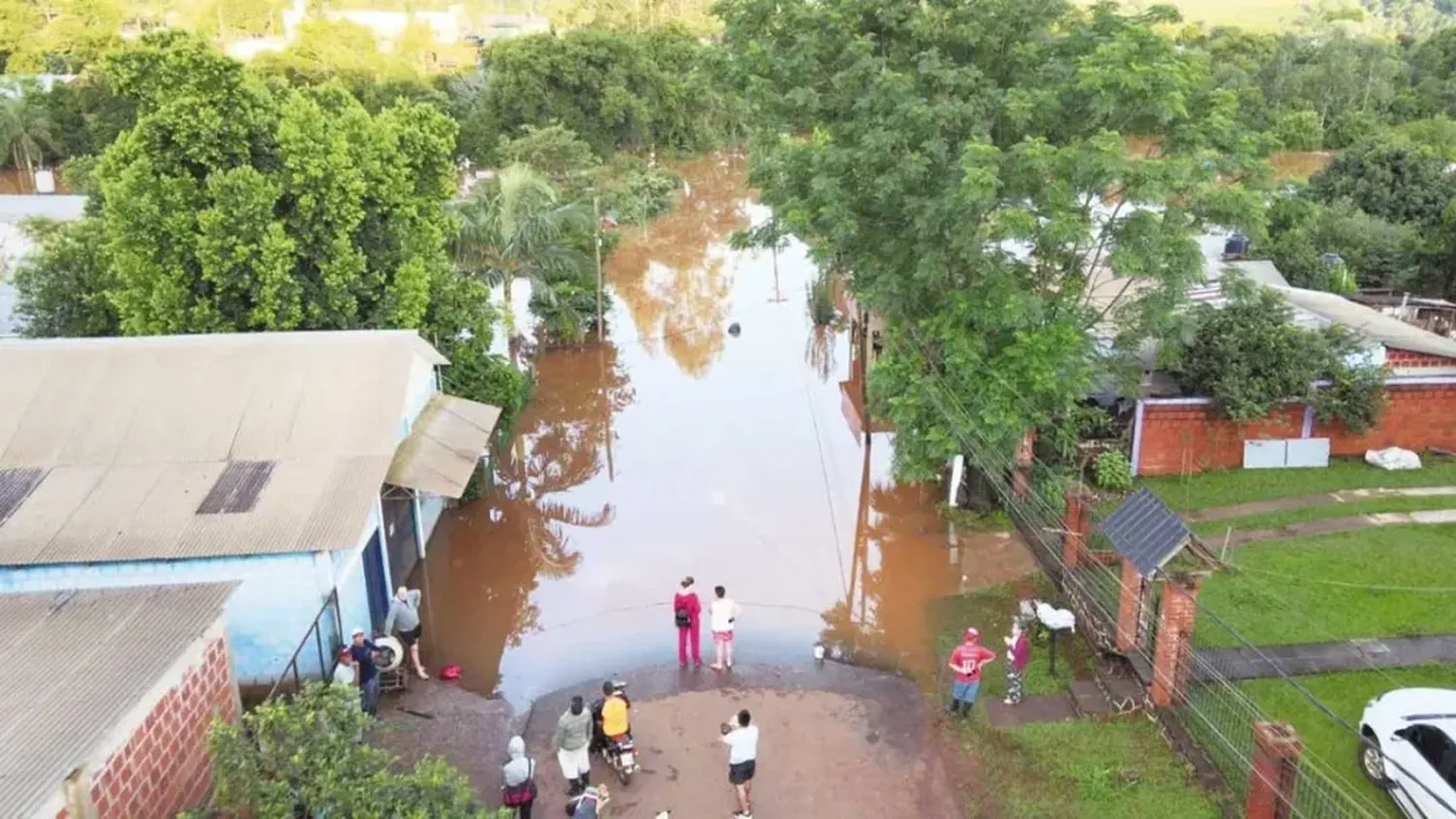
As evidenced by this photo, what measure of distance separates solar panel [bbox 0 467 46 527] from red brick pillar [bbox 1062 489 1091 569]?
13002 mm

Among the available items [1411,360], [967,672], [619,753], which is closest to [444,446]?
[619,753]

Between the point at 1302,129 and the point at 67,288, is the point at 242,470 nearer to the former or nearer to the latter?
the point at 67,288

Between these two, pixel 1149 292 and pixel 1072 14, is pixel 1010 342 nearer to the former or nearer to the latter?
pixel 1149 292

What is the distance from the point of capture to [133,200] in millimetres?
15133

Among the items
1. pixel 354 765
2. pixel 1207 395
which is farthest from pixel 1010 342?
pixel 354 765

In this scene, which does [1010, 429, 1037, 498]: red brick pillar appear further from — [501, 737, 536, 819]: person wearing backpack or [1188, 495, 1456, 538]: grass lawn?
[501, 737, 536, 819]: person wearing backpack

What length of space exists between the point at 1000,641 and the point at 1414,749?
4.93 meters

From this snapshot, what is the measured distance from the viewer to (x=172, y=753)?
9070 millimetres

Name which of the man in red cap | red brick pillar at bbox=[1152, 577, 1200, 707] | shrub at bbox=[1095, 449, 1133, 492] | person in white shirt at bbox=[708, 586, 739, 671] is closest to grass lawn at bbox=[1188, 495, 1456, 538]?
shrub at bbox=[1095, 449, 1133, 492]

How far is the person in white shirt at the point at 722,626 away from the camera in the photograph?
13.0 metres

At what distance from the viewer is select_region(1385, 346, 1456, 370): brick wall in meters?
19.3

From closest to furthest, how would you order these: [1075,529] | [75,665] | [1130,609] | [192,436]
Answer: [75,665] → [1130,609] → [192,436] → [1075,529]

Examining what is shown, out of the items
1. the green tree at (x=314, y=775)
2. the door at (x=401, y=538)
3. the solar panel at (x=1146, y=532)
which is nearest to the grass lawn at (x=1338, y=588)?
the solar panel at (x=1146, y=532)

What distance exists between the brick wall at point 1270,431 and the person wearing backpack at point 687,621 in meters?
9.36
